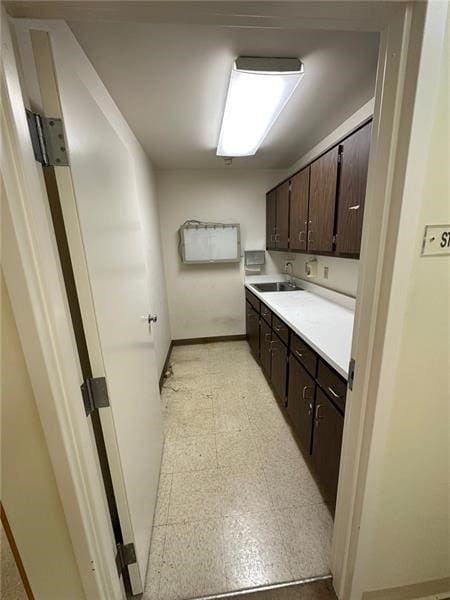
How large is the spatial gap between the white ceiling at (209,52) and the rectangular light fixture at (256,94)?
46 millimetres

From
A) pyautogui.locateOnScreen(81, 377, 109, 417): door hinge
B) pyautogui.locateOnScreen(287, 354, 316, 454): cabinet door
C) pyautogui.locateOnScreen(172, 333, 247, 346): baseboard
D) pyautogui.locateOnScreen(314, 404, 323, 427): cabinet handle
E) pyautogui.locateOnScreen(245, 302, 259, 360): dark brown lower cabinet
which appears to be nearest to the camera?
pyautogui.locateOnScreen(81, 377, 109, 417): door hinge

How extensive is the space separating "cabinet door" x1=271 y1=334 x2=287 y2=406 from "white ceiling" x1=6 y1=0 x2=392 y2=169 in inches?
68.4

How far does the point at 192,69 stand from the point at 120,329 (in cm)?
143

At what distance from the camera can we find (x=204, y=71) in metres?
1.37

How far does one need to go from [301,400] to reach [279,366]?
1.54 feet

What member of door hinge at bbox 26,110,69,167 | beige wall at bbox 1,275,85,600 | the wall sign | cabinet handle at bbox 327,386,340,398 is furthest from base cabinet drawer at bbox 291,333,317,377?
door hinge at bbox 26,110,69,167

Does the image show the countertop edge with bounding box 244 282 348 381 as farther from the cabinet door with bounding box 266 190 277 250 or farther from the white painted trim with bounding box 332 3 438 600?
the cabinet door with bounding box 266 190 277 250

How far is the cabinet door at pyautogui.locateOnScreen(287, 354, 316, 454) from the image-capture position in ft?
5.00

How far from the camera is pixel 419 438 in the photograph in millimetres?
848

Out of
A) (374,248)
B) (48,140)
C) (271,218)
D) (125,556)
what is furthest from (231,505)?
(271,218)

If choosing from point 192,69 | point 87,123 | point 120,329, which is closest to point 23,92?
point 87,123

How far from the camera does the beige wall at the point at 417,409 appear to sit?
638 mm

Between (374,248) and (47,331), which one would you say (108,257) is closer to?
(47,331)

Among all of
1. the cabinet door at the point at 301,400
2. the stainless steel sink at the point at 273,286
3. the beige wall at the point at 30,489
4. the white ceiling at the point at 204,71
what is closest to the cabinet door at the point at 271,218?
the stainless steel sink at the point at 273,286
